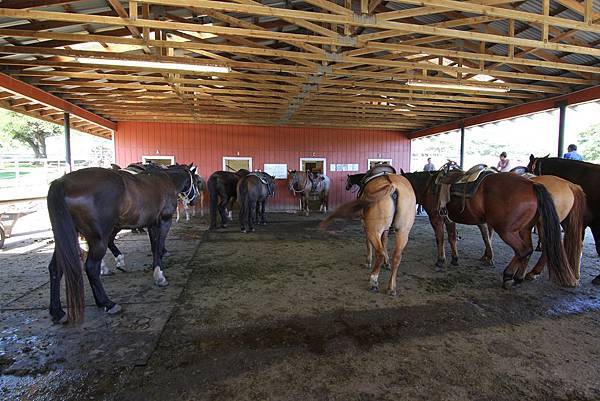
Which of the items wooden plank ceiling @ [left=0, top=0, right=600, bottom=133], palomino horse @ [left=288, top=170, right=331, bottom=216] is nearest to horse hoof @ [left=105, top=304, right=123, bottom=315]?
wooden plank ceiling @ [left=0, top=0, right=600, bottom=133]

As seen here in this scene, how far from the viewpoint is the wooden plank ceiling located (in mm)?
3547

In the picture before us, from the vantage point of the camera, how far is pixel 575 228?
11.6 ft

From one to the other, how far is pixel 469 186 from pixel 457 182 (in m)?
0.25

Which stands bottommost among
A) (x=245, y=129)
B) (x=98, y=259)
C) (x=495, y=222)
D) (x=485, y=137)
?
(x=98, y=259)

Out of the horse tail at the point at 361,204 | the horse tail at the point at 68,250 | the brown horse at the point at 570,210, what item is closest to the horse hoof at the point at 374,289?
the horse tail at the point at 361,204

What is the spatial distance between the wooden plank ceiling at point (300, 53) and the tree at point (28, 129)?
67.5ft

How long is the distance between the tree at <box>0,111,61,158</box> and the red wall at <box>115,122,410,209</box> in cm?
1849

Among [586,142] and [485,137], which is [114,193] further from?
[485,137]

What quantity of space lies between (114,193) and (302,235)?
15.1 feet

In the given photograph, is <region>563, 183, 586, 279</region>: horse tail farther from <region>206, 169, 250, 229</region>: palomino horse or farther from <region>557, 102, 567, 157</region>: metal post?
<region>206, 169, 250, 229</region>: palomino horse

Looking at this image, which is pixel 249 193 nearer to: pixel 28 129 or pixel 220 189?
pixel 220 189

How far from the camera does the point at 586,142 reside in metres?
22.8

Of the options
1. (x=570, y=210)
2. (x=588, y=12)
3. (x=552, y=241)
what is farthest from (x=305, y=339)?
(x=588, y=12)

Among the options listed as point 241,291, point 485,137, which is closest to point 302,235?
point 241,291
